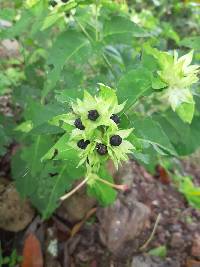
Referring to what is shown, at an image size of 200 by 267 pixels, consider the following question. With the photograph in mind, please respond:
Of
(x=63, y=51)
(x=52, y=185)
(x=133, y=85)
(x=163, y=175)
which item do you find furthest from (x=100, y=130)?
(x=163, y=175)

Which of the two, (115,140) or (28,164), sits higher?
(115,140)

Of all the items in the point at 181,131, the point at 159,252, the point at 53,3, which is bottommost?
the point at 159,252

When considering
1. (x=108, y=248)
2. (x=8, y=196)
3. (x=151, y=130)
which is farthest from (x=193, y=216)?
(x=151, y=130)

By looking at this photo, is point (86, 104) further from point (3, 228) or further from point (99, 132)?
point (3, 228)

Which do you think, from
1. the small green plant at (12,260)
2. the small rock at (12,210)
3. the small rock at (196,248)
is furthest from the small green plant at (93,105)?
the small rock at (196,248)

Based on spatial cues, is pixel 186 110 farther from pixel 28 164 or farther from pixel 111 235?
pixel 111 235

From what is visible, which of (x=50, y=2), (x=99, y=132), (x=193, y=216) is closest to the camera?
(x=99, y=132)
